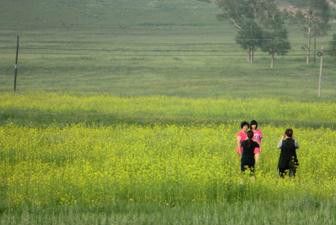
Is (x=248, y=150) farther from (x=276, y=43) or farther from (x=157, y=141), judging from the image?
(x=276, y=43)

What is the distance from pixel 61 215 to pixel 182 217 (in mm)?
2128

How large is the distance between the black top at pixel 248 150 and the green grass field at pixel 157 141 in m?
0.59

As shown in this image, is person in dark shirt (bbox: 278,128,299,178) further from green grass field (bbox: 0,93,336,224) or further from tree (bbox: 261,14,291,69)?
tree (bbox: 261,14,291,69)

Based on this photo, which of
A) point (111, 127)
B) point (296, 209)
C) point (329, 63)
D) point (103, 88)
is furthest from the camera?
point (329, 63)

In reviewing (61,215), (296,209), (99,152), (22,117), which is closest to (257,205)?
(296,209)

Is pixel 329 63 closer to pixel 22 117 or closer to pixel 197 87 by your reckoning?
pixel 197 87

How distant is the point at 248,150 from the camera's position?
2064cm

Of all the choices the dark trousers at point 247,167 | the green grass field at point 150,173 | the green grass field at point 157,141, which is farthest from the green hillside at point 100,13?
the dark trousers at point 247,167

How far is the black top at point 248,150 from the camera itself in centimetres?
2062

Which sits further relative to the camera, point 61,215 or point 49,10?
point 49,10

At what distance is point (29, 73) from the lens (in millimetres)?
77312

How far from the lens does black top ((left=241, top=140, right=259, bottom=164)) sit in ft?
67.7

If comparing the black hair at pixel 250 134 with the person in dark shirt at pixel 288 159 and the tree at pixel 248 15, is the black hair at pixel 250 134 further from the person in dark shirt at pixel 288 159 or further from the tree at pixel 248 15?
the tree at pixel 248 15

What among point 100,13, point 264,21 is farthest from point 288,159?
point 100,13
